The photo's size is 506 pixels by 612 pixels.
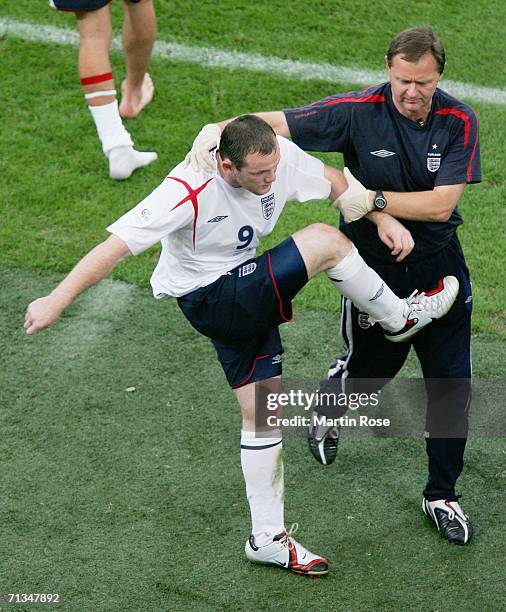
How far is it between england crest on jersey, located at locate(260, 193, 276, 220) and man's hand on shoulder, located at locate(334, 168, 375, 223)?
0.32m

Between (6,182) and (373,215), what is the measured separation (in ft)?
11.5

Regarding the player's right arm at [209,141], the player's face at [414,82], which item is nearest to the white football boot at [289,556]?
the player's right arm at [209,141]

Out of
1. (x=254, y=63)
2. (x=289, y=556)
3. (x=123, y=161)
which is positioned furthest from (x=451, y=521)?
(x=254, y=63)

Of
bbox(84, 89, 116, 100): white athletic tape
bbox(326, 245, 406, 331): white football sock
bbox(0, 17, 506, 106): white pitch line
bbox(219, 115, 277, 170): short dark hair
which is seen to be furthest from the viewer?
bbox(0, 17, 506, 106): white pitch line

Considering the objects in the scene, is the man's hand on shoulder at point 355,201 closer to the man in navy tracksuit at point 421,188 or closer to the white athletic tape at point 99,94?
the man in navy tracksuit at point 421,188

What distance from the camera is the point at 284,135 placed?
15.8 ft

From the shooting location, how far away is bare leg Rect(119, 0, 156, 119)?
732 centimetres

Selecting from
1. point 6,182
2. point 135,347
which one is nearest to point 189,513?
point 135,347

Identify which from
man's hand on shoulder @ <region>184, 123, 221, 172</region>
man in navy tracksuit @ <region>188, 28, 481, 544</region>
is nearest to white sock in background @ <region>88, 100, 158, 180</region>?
man in navy tracksuit @ <region>188, 28, 481, 544</region>

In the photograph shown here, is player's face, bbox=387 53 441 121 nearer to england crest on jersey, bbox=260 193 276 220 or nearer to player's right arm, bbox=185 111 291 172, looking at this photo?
player's right arm, bbox=185 111 291 172

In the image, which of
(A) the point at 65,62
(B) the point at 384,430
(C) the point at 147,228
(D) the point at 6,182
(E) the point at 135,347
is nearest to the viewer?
(C) the point at 147,228

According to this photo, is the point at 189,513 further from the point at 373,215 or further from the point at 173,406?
the point at 373,215

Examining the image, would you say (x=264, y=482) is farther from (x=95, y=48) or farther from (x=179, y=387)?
(x=95, y=48)

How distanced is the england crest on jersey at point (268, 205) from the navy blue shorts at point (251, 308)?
154mm
